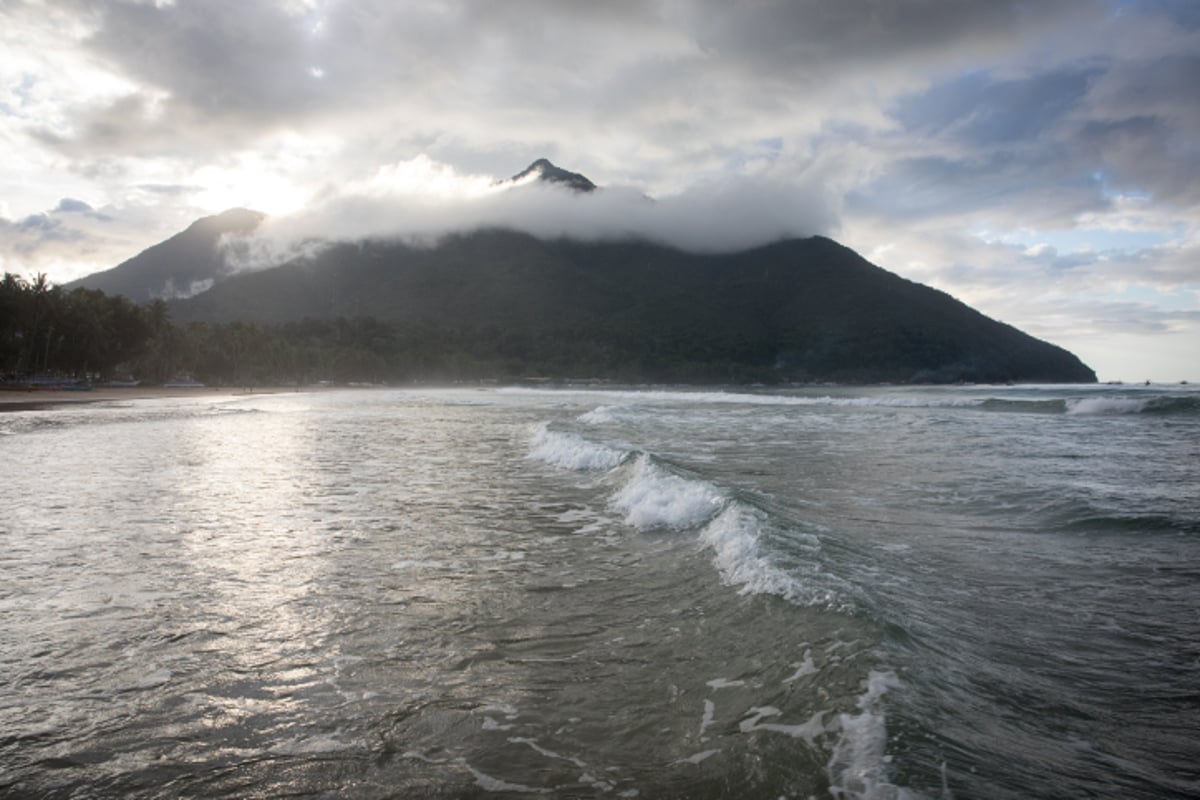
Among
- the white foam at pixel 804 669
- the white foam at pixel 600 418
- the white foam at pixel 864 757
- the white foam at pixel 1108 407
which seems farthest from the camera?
the white foam at pixel 1108 407

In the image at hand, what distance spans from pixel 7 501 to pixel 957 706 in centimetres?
1491

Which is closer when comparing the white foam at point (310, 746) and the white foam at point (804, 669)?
the white foam at point (310, 746)

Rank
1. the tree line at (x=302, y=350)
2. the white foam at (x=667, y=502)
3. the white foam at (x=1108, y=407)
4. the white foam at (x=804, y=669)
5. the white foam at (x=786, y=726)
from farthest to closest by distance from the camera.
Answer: the tree line at (x=302, y=350) → the white foam at (x=1108, y=407) → the white foam at (x=667, y=502) → the white foam at (x=804, y=669) → the white foam at (x=786, y=726)

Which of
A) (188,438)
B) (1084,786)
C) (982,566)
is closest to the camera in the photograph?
(1084,786)

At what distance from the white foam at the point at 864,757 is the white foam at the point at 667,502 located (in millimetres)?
5621

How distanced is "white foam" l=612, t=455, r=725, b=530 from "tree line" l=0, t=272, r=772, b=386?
82.2 meters

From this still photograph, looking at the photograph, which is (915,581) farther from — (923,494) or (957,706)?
(923,494)

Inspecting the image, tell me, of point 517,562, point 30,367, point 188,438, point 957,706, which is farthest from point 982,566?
point 30,367

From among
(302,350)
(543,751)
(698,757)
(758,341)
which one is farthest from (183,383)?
(758,341)

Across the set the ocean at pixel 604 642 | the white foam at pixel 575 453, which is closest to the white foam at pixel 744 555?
the ocean at pixel 604 642

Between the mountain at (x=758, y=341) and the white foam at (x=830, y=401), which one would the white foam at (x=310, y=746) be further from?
the mountain at (x=758, y=341)

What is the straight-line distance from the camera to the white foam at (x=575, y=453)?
16.4 m

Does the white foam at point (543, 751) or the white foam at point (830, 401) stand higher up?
the white foam at point (830, 401)

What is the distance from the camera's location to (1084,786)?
11.0ft
